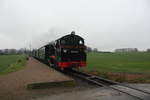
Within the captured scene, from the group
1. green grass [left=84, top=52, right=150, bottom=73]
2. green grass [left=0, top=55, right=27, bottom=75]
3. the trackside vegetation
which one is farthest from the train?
green grass [left=0, top=55, right=27, bottom=75]

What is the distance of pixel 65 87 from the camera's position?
341 inches

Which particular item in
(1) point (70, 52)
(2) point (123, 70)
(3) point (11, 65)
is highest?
(1) point (70, 52)

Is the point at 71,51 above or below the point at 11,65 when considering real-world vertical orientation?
above

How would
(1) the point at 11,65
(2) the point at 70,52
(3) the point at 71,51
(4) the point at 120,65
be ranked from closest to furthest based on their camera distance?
(2) the point at 70,52, (3) the point at 71,51, (4) the point at 120,65, (1) the point at 11,65

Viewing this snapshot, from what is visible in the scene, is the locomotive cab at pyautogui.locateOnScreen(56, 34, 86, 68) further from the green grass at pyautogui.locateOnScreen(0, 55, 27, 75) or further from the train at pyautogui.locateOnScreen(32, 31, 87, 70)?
the green grass at pyautogui.locateOnScreen(0, 55, 27, 75)

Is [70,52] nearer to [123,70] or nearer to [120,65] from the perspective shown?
[123,70]

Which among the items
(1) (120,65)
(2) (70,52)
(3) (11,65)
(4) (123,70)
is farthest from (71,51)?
(3) (11,65)

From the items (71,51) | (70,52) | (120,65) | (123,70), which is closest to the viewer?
(70,52)

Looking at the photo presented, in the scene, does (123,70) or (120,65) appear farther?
(120,65)

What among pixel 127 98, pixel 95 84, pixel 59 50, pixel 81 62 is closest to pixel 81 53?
pixel 81 62

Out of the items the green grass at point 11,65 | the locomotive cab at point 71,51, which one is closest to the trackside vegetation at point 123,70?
the locomotive cab at point 71,51

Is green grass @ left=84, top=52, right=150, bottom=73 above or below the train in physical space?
below

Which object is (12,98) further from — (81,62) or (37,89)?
(81,62)

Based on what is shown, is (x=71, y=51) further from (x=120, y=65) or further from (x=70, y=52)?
(x=120, y=65)
